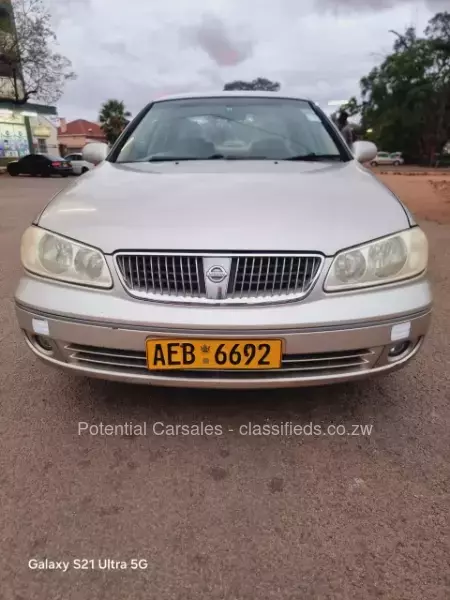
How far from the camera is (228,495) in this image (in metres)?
1.82

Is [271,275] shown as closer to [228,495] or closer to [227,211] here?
[227,211]

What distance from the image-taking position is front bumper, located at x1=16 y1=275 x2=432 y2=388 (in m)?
1.81

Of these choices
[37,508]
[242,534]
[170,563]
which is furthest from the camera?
[37,508]

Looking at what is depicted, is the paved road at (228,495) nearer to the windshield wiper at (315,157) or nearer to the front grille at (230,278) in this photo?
the front grille at (230,278)

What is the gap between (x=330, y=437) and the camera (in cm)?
217

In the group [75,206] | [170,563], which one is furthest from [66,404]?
[170,563]

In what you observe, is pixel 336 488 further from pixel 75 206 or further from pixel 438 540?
pixel 75 206

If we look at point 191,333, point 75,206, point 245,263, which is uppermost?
point 75,206

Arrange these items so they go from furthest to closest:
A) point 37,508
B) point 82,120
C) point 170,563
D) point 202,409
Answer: point 82,120, point 202,409, point 37,508, point 170,563

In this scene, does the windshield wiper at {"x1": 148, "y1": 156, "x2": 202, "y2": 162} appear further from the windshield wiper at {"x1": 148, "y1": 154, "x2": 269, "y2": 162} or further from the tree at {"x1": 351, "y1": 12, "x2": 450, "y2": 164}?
the tree at {"x1": 351, "y1": 12, "x2": 450, "y2": 164}

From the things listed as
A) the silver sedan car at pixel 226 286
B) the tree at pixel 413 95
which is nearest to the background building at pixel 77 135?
the tree at pixel 413 95

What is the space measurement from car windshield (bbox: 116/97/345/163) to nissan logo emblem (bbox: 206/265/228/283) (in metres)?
1.24

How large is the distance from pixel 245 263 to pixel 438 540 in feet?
3.58

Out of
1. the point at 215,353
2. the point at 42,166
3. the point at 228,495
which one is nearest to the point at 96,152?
the point at 215,353
